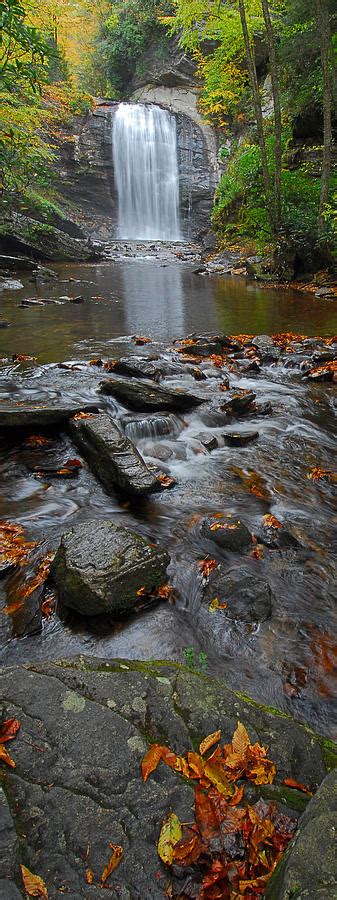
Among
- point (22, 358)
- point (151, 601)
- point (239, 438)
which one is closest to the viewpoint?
point (151, 601)

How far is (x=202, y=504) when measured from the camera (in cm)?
420

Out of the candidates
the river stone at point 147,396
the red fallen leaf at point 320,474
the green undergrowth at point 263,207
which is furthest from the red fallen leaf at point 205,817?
the green undergrowth at point 263,207

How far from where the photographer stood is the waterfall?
106 feet

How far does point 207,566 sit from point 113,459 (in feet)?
4.43

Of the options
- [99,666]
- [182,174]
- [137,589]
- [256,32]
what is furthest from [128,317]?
[182,174]

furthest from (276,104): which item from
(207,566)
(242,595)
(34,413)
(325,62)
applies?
(242,595)

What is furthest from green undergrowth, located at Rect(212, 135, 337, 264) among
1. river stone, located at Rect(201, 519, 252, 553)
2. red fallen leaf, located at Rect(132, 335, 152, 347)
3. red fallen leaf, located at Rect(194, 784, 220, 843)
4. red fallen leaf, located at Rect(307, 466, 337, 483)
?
red fallen leaf, located at Rect(194, 784, 220, 843)

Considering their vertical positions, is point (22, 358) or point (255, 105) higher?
point (255, 105)

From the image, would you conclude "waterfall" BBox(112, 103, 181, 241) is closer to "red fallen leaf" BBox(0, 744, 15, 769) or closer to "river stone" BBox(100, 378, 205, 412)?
"river stone" BBox(100, 378, 205, 412)

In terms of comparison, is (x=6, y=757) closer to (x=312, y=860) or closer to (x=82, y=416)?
(x=312, y=860)

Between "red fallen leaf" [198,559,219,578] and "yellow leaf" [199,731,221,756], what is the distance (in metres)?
1.56

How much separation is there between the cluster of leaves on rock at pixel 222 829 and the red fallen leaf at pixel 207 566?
1.62 m

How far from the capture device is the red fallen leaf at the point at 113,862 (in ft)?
4.17

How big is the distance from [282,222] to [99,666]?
16559 millimetres
